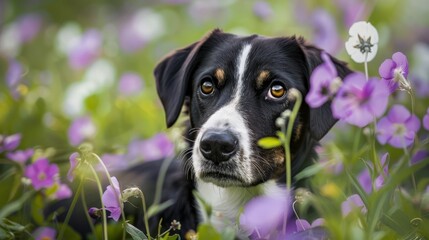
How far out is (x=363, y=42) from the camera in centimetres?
266

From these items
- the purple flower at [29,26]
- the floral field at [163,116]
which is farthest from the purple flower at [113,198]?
the purple flower at [29,26]

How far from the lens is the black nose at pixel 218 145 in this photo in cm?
320

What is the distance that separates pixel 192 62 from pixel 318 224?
1.37 meters

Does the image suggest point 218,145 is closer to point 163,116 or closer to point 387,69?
point 387,69

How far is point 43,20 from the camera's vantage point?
808 centimetres

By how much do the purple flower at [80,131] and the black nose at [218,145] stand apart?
213 cm

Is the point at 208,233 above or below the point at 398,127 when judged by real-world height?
below

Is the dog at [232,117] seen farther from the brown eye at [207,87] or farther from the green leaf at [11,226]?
the green leaf at [11,226]

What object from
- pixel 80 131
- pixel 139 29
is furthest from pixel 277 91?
pixel 139 29

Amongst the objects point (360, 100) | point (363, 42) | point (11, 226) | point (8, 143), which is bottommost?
point (11, 226)

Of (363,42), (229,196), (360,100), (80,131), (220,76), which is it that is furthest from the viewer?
(80,131)

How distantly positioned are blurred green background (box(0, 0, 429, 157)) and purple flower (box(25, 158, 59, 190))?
97 centimetres

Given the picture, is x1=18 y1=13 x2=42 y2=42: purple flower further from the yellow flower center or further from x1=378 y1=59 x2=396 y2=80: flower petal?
x1=378 y1=59 x2=396 y2=80: flower petal

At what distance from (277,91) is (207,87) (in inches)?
14.9
